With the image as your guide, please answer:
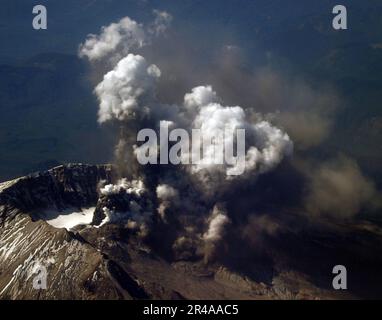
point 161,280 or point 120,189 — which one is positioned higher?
point 120,189

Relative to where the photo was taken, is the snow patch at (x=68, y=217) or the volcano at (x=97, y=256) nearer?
the volcano at (x=97, y=256)

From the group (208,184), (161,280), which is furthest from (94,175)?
(161,280)

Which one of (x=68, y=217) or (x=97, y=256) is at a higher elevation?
(x=68, y=217)

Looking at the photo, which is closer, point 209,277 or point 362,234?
point 209,277

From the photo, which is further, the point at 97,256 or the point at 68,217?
the point at 68,217

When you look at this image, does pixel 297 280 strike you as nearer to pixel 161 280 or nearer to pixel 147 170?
pixel 161 280

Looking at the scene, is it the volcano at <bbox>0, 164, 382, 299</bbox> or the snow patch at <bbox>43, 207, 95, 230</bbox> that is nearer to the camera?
the volcano at <bbox>0, 164, 382, 299</bbox>

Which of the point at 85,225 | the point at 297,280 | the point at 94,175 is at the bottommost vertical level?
the point at 297,280

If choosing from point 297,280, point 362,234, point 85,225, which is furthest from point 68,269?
point 362,234
